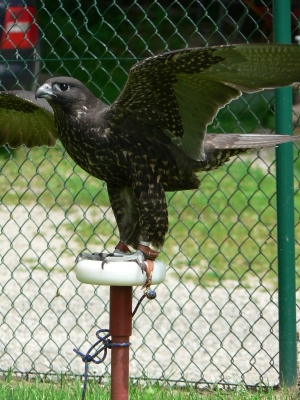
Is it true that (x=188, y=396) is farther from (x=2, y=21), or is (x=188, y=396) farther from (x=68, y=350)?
(x=2, y=21)

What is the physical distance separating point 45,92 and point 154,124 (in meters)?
0.46

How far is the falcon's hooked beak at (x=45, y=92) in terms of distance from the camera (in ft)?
9.22

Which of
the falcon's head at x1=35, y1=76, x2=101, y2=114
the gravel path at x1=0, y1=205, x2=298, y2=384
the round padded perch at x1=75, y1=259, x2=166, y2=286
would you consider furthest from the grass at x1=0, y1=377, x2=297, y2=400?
the falcon's head at x1=35, y1=76, x2=101, y2=114

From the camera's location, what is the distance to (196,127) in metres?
2.99

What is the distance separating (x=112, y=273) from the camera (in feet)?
8.11

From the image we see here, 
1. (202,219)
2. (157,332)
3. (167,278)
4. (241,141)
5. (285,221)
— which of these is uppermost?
(202,219)

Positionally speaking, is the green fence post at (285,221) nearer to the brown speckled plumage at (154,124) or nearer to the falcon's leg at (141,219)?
the brown speckled plumage at (154,124)

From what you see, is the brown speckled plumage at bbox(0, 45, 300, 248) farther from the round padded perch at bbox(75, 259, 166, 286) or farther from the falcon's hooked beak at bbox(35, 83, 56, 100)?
the round padded perch at bbox(75, 259, 166, 286)

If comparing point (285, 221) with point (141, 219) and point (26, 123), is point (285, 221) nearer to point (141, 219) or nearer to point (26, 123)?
point (141, 219)

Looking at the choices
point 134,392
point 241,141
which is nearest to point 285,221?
point 241,141

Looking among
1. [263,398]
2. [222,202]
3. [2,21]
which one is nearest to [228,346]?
[263,398]

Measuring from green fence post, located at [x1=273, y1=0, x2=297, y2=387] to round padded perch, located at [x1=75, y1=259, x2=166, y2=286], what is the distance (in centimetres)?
130

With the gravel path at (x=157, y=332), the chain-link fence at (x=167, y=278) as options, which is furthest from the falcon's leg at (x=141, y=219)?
the gravel path at (x=157, y=332)

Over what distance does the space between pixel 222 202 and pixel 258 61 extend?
506 cm
